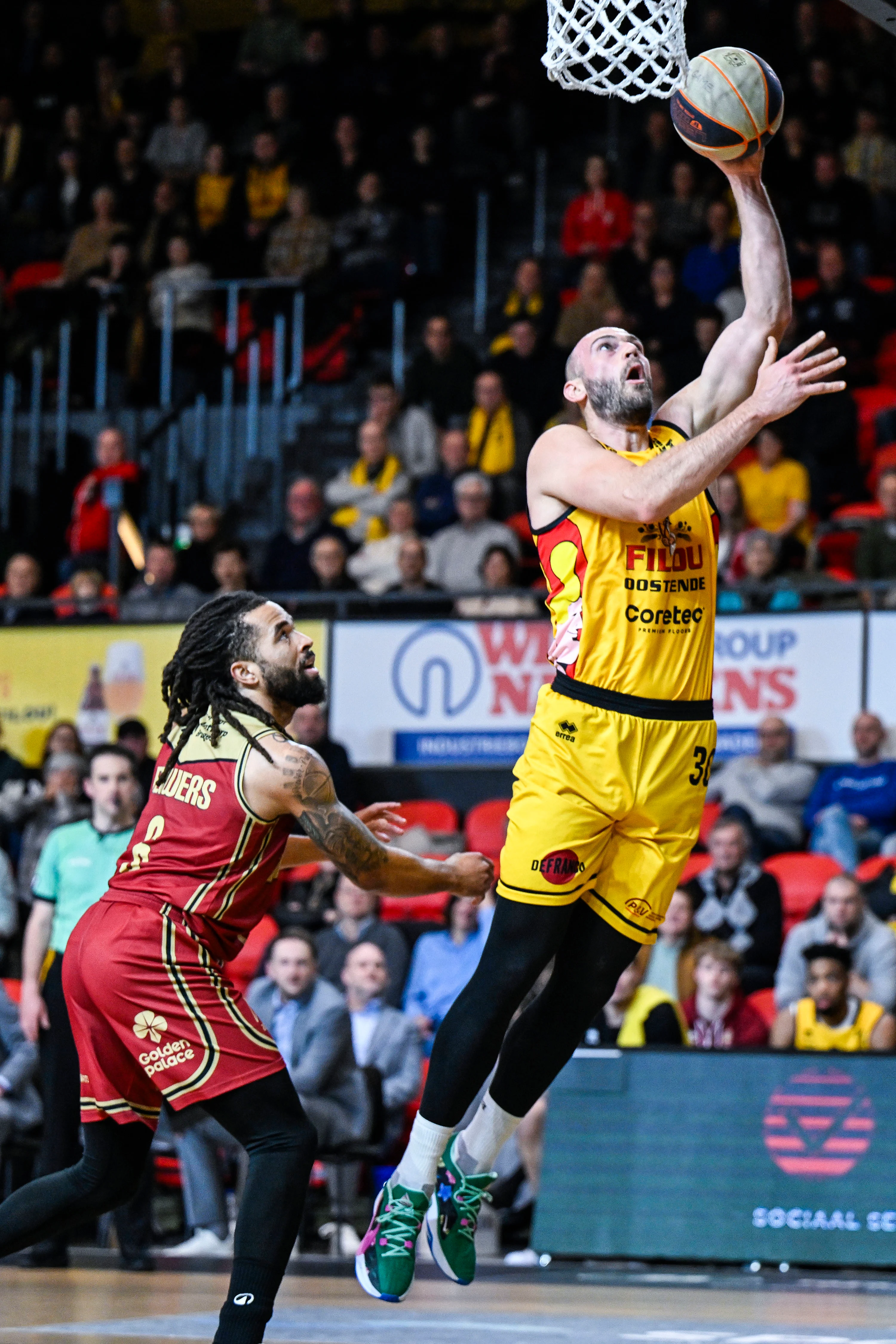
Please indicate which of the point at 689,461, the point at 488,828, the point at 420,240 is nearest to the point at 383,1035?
the point at 488,828

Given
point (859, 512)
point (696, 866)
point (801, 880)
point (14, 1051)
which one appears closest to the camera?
point (14, 1051)

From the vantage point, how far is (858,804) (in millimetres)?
11992

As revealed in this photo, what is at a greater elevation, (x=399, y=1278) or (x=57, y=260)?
(x=57, y=260)

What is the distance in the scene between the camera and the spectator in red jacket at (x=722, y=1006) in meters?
9.96

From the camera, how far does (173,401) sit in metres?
17.1

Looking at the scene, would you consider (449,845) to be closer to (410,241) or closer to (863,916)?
(863,916)

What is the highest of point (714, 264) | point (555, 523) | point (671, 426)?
point (714, 264)

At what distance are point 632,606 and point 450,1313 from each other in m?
3.24

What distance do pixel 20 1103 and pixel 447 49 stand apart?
12.1 m

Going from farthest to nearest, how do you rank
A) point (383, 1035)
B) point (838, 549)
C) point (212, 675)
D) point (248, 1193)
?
point (838, 549) < point (383, 1035) < point (212, 675) < point (248, 1193)

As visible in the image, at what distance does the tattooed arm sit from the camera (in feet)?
16.9

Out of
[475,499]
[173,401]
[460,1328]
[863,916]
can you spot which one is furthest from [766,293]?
[173,401]

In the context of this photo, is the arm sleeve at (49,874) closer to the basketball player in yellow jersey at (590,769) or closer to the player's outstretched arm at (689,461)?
the basketball player in yellow jersey at (590,769)

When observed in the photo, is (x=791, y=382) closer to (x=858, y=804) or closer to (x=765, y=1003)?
(x=765, y=1003)
